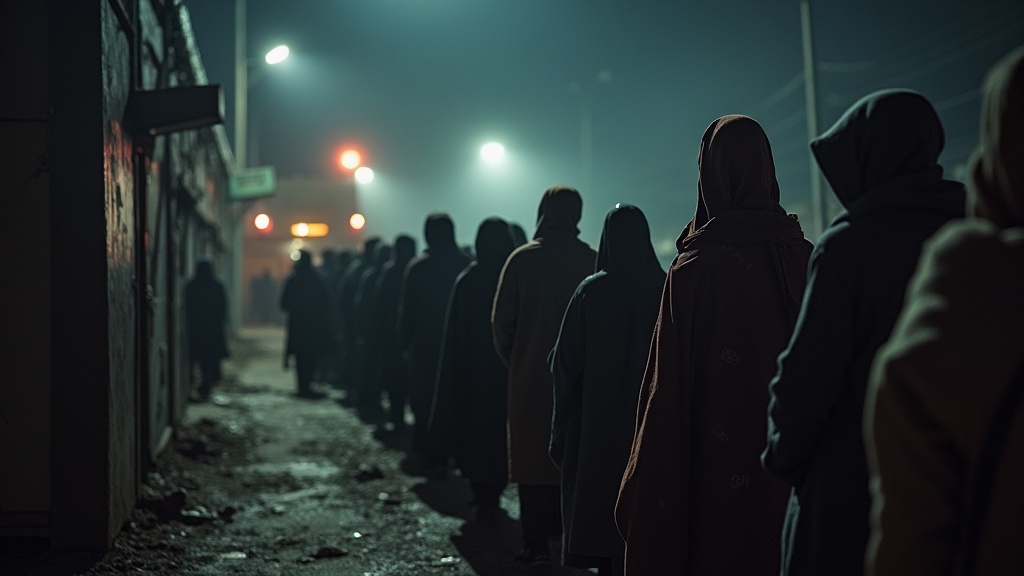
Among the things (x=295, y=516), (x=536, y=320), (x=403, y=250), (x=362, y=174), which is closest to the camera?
(x=536, y=320)

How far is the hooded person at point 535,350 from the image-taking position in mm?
5984

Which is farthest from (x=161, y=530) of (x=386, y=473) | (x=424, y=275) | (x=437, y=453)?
(x=424, y=275)

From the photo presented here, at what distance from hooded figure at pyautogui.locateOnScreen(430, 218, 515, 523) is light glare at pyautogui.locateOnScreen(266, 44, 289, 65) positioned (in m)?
14.2

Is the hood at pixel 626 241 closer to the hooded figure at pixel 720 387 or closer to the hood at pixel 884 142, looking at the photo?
the hooded figure at pixel 720 387

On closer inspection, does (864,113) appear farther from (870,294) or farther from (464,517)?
(464,517)

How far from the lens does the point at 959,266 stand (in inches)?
62.8

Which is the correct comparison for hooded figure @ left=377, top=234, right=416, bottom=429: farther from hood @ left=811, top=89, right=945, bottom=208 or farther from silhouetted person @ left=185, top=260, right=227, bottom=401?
hood @ left=811, top=89, right=945, bottom=208

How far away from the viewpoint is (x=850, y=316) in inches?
99.1

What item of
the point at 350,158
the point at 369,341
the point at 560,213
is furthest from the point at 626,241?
the point at 350,158

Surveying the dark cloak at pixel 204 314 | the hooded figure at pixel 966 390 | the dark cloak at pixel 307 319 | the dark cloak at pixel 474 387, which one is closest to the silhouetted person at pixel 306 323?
the dark cloak at pixel 307 319

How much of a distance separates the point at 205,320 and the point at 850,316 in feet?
43.7

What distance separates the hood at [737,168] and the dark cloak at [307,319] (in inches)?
491

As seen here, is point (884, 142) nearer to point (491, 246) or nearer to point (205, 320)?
point (491, 246)

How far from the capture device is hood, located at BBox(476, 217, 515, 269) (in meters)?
7.54
